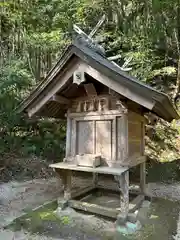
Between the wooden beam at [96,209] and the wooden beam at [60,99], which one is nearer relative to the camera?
the wooden beam at [96,209]

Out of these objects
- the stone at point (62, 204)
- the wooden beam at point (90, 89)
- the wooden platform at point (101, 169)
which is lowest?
the stone at point (62, 204)

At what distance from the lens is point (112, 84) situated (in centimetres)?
359

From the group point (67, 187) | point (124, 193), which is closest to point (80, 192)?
point (67, 187)

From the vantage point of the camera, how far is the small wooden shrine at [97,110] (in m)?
3.53

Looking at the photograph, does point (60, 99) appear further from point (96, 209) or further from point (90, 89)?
point (96, 209)

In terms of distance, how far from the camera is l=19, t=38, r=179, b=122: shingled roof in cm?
330

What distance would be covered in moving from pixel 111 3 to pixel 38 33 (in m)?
3.60

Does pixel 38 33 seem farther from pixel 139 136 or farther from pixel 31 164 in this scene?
pixel 139 136

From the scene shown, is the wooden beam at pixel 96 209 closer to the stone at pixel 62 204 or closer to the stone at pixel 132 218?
the stone at pixel 62 204

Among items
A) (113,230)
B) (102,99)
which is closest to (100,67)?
(102,99)

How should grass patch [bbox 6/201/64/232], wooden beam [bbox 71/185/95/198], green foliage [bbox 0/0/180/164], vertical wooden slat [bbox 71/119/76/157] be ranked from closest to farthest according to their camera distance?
1. grass patch [bbox 6/201/64/232]
2. vertical wooden slat [bbox 71/119/76/157]
3. wooden beam [bbox 71/185/95/198]
4. green foliage [bbox 0/0/180/164]

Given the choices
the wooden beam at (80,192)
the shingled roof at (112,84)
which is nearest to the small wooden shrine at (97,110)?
the shingled roof at (112,84)

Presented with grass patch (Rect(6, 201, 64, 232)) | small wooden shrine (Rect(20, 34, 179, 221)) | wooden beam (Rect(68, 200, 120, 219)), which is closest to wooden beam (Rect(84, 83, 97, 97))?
small wooden shrine (Rect(20, 34, 179, 221))

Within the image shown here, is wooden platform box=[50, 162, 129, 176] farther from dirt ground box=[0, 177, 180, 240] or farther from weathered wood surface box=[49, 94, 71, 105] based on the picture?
weathered wood surface box=[49, 94, 71, 105]
